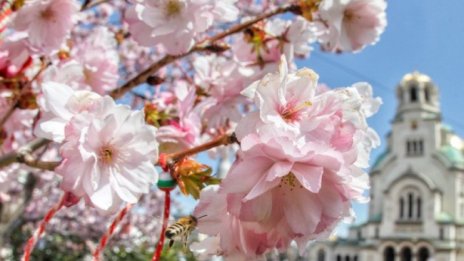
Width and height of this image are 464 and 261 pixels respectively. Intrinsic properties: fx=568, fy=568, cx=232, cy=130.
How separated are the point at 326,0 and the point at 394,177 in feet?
77.4

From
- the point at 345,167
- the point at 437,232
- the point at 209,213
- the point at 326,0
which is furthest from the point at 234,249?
the point at 437,232

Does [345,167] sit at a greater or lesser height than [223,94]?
greater

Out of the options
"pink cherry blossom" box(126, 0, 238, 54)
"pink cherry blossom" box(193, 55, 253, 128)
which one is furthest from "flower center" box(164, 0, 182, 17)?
"pink cherry blossom" box(193, 55, 253, 128)

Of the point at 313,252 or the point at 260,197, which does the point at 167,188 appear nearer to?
the point at 260,197

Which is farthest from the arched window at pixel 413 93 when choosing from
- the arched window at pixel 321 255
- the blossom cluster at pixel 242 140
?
the blossom cluster at pixel 242 140

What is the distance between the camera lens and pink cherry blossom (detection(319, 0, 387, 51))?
1.00 meters

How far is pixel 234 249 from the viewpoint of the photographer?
2.08ft

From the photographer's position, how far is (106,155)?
0.64m

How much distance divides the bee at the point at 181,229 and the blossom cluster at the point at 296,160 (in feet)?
0.18

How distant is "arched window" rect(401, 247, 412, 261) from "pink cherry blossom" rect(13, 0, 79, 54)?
23.3 m

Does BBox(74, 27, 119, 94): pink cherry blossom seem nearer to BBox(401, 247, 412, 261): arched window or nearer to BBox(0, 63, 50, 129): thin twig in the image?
BBox(0, 63, 50, 129): thin twig

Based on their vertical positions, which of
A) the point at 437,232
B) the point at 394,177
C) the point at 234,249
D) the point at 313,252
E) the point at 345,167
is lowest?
the point at 313,252

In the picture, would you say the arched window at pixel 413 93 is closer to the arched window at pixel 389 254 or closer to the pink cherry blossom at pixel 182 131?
the arched window at pixel 389 254

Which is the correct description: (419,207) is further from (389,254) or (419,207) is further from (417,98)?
(417,98)
